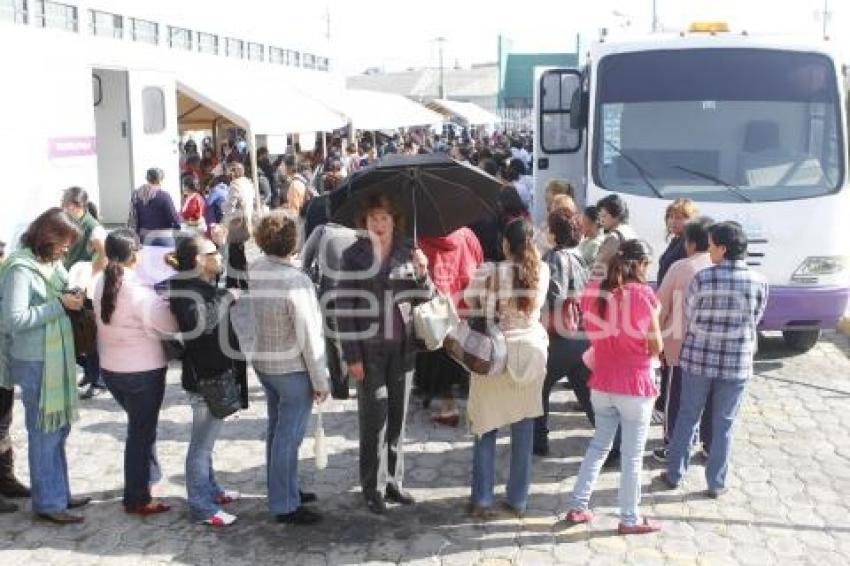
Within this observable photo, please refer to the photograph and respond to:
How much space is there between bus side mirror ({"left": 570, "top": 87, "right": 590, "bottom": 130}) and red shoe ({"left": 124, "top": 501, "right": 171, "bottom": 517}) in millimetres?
5016

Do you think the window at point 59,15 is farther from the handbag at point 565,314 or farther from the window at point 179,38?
the handbag at point 565,314

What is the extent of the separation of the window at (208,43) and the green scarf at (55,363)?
31.7 metres

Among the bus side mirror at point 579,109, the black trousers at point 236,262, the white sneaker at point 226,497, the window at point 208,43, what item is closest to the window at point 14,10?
the window at point 208,43

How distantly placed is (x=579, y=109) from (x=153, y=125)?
730 cm

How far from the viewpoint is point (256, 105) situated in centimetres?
1577

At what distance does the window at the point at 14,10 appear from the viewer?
22047 mm

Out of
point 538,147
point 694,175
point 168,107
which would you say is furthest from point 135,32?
point 694,175

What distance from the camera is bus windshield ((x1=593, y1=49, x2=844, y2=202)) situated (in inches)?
293

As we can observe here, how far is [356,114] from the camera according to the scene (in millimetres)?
22516

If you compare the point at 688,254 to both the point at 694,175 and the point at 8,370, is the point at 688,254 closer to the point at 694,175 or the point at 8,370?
the point at 694,175

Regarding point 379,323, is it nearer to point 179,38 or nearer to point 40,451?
point 40,451

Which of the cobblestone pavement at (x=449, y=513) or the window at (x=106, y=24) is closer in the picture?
the cobblestone pavement at (x=449, y=513)

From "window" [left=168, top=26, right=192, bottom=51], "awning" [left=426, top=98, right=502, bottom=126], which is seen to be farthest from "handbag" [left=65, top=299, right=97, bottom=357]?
"awning" [left=426, top=98, right=502, bottom=126]

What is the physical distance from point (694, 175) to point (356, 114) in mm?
15884
